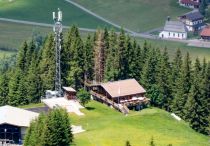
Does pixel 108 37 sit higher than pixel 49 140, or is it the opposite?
pixel 108 37

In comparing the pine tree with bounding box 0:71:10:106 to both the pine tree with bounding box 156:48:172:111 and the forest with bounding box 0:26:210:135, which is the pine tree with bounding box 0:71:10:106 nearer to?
the forest with bounding box 0:26:210:135

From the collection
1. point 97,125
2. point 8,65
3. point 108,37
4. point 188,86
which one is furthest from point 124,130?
point 8,65

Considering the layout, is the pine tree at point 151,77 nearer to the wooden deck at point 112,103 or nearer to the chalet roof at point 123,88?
the chalet roof at point 123,88

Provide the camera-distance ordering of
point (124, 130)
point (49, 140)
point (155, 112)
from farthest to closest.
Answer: point (155, 112) < point (124, 130) < point (49, 140)

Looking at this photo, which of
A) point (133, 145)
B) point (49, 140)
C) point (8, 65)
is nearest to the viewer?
point (49, 140)

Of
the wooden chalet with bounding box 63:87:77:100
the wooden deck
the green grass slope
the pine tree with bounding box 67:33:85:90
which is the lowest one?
the green grass slope

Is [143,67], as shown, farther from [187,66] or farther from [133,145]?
[133,145]

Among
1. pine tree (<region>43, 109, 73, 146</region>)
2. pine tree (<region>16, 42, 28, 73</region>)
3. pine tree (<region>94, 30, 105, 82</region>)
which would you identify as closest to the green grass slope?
pine tree (<region>43, 109, 73, 146</region>)
